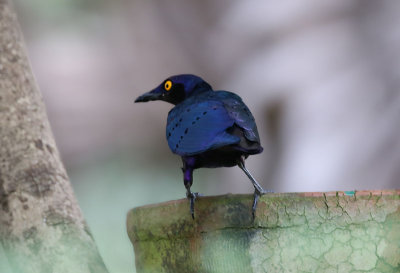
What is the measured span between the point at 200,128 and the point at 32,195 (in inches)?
26.6

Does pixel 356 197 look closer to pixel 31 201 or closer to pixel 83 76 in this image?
pixel 31 201

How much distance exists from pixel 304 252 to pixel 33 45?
474 centimetres

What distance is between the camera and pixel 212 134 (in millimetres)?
2434

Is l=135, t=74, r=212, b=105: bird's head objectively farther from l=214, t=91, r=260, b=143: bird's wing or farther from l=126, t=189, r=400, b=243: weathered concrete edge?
l=126, t=189, r=400, b=243: weathered concrete edge

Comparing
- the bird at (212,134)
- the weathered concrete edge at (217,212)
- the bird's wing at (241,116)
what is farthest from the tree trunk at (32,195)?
the bird's wing at (241,116)

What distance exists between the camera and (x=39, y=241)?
2.33 metres

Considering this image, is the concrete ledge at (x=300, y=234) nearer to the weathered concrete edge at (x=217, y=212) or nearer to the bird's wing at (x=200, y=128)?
the weathered concrete edge at (x=217, y=212)

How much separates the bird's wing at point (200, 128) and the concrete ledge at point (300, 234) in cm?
36

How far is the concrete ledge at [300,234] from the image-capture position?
1963 mm

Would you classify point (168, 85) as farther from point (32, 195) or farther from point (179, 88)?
point (32, 195)

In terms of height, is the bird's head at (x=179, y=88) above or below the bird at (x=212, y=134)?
above

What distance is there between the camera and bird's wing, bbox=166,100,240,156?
7.91 feet

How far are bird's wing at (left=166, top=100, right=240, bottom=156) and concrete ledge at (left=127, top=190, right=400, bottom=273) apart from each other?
0.36 m

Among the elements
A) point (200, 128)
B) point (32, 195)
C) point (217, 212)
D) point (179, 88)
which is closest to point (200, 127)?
point (200, 128)
